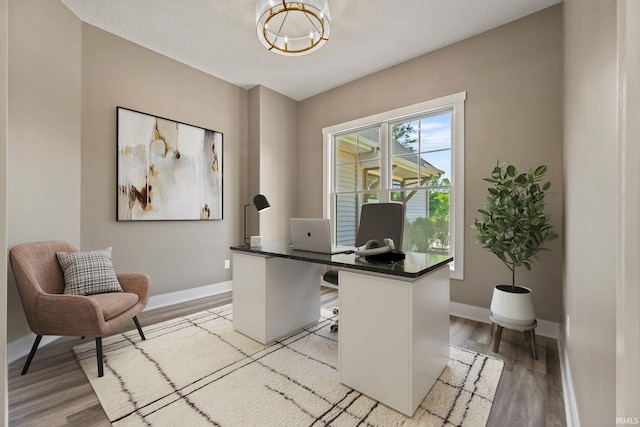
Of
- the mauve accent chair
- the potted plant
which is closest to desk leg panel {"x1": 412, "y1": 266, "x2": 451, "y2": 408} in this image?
the potted plant

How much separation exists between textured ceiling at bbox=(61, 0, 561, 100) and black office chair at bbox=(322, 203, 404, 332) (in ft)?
6.08

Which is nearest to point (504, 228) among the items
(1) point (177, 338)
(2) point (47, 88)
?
(1) point (177, 338)

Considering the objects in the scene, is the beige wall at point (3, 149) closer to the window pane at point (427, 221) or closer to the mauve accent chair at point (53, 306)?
the mauve accent chair at point (53, 306)

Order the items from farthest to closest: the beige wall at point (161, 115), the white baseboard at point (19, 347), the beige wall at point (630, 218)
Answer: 1. the beige wall at point (161, 115)
2. the white baseboard at point (19, 347)
3. the beige wall at point (630, 218)

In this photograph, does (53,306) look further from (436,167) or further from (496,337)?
(436,167)

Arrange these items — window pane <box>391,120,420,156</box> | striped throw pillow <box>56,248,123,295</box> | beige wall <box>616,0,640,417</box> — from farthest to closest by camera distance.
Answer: window pane <box>391,120,420,156</box> → striped throw pillow <box>56,248,123,295</box> → beige wall <box>616,0,640,417</box>

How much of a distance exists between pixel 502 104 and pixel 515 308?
78.3 inches

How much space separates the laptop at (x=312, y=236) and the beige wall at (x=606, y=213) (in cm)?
142

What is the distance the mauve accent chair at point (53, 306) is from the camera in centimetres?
186

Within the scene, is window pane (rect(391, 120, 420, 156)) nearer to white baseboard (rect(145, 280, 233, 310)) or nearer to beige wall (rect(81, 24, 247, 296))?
beige wall (rect(81, 24, 247, 296))

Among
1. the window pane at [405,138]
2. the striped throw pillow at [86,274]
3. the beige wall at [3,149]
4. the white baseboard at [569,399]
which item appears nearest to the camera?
the beige wall at [3,149]

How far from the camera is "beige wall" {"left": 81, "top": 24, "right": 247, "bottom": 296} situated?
286 centimetres

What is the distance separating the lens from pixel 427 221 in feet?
11.2

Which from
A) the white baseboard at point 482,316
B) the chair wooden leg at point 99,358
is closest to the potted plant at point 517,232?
the white baseboard at point 482,316
